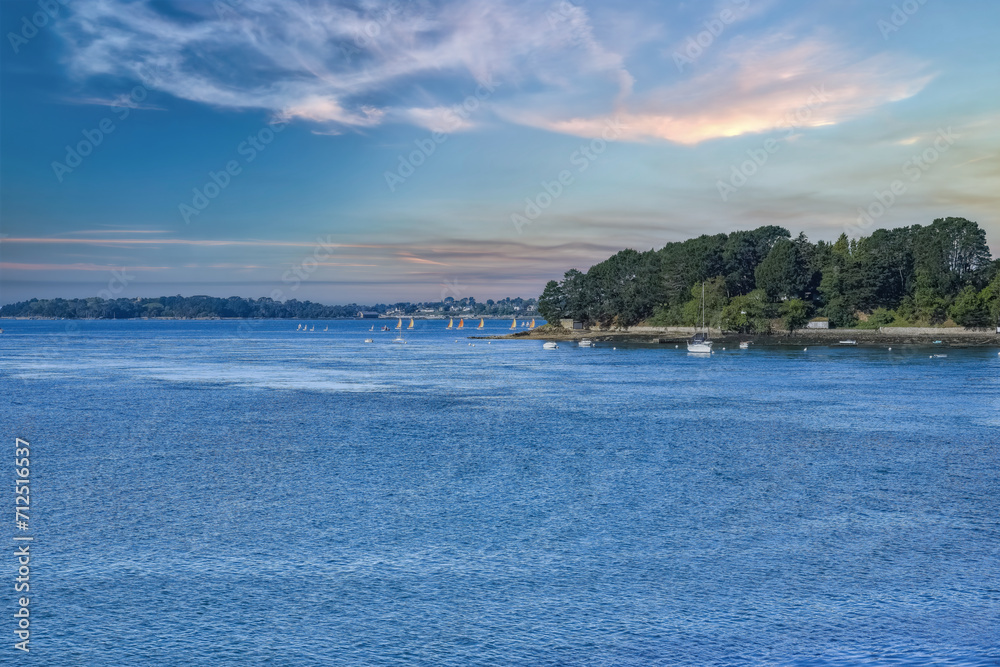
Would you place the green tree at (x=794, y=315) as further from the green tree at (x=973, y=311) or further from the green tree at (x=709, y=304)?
the green tree at (x=973, y=311)

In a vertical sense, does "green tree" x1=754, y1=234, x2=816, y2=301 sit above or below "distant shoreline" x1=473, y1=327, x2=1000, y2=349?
above

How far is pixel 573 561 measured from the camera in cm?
1945

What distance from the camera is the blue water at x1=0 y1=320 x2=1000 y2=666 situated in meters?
14.9

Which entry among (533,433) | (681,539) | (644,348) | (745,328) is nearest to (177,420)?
(533,433)

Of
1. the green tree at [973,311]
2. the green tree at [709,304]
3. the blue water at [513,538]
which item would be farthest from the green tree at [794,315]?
the blue water at [513,538]

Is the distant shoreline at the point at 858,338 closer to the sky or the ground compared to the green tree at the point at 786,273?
closer to the ground

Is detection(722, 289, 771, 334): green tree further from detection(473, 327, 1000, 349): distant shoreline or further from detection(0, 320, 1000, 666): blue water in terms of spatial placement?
detection(0, 320, 1000, 666): blue water

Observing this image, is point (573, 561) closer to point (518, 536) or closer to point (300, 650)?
point (518, 536)

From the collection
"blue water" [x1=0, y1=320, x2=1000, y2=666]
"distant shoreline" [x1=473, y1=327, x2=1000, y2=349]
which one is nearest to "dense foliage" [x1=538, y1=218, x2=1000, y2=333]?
"distant shoreline" [x1=473, y1=327, x2=1000, y2=349]

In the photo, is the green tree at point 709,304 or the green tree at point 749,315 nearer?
the green tree at point 749,315

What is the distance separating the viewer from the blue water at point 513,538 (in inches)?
587

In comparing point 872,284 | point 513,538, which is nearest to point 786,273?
point 872,284

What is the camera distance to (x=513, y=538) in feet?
70.6

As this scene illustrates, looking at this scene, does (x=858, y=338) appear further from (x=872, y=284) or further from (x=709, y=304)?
(x=709, y=304)
